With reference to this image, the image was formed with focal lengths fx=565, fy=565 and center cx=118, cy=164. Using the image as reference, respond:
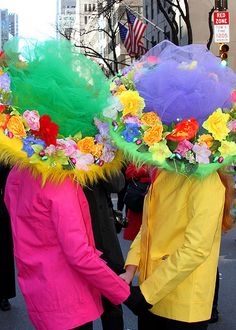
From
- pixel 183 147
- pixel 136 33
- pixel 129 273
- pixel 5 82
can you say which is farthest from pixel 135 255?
pixel 136 33

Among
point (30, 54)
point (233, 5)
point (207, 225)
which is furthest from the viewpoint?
point (233, 5)

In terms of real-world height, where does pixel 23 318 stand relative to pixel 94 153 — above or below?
below

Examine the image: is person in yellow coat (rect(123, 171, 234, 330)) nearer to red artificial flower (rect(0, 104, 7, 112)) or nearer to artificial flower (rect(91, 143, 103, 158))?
artificial flower (rect(91, 143, 103, 158))

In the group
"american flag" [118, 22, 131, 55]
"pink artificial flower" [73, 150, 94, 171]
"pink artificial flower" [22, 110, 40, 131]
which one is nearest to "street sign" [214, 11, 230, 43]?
"american flag" [118, 22, 131, 55]

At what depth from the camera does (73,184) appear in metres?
2.60

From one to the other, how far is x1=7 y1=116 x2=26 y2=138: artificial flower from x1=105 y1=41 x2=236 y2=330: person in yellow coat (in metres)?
0.41

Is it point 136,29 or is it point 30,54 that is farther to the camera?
point 136,29

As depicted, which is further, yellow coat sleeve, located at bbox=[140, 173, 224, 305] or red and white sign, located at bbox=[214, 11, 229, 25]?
red and white sign, located at bbox=[214, 11, 229, 25]

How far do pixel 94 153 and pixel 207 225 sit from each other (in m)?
0.62

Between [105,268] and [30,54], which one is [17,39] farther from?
[105,268]

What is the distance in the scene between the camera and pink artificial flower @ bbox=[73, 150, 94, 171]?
8.54 feet

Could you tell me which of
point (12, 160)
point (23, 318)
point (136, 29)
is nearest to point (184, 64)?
point (12, 160)

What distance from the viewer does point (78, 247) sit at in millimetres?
2484

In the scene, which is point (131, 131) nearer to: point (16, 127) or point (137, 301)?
point (16, 127)
